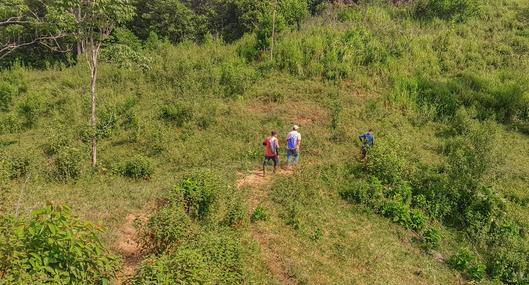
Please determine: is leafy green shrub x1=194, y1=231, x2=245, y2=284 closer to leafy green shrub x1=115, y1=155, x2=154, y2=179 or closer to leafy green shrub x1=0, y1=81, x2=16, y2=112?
leafy green shrub x1=115, y1=155, x2=154, y2=179

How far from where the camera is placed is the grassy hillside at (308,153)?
8156mm

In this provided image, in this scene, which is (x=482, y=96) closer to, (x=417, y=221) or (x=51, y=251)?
(x=417, y=221)

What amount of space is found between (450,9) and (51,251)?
81.4ft

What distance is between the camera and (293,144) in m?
12.3

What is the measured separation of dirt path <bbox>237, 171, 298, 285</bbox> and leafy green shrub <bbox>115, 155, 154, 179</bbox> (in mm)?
2910

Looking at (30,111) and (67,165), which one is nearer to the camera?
(67,165)

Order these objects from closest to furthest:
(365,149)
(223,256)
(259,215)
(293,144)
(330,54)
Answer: (223,256) → (259,215) → (293,144) → (365,149) → (330,54)

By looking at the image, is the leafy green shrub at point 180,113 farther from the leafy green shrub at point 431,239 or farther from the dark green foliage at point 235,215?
the leafy green shrub at point 431,239

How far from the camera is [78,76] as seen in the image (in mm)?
21500

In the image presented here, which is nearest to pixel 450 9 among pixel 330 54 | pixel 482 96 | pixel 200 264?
pixel 482 96

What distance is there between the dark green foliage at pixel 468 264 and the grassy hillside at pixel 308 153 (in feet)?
0.11

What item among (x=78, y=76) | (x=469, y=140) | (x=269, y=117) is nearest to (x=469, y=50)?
(x=469, y=140)

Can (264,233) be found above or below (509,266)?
above

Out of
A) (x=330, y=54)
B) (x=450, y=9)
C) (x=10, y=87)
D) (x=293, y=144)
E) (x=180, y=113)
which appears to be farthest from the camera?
(x=450, y=9)
